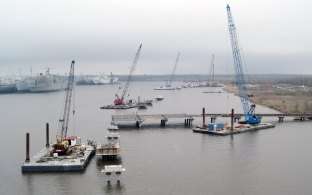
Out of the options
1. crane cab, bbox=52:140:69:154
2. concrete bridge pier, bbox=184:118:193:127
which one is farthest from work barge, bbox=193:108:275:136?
crane cab, bbox=52:140:69:154

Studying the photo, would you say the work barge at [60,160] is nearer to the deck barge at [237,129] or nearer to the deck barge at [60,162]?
the deck barge at [60,162]

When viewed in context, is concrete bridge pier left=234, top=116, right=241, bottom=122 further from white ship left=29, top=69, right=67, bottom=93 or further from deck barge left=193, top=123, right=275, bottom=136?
white ship left=29, top=69, right=67, bottom=93

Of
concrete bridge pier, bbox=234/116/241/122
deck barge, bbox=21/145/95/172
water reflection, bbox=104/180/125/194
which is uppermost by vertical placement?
concrete bridge pier, bbox=234/116/241/122

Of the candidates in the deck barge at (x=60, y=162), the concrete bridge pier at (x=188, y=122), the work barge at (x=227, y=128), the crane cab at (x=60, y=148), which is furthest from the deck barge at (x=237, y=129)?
the crane cab at (x=60, y=148)

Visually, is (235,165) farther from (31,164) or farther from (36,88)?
(36,88)

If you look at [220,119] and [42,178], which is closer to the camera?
[42,178]

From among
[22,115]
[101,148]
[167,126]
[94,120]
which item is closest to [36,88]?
[22,115]

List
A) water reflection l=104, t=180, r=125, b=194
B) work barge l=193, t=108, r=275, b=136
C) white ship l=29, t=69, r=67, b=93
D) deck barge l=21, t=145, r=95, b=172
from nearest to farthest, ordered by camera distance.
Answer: water reflection l=104, t=180, r=125, b=194, deck barge l=21, t=145, r=95, b=172, work barge l=193, t=108, r=275, b=136, white ship l=29, t=69, r=67, b=93
